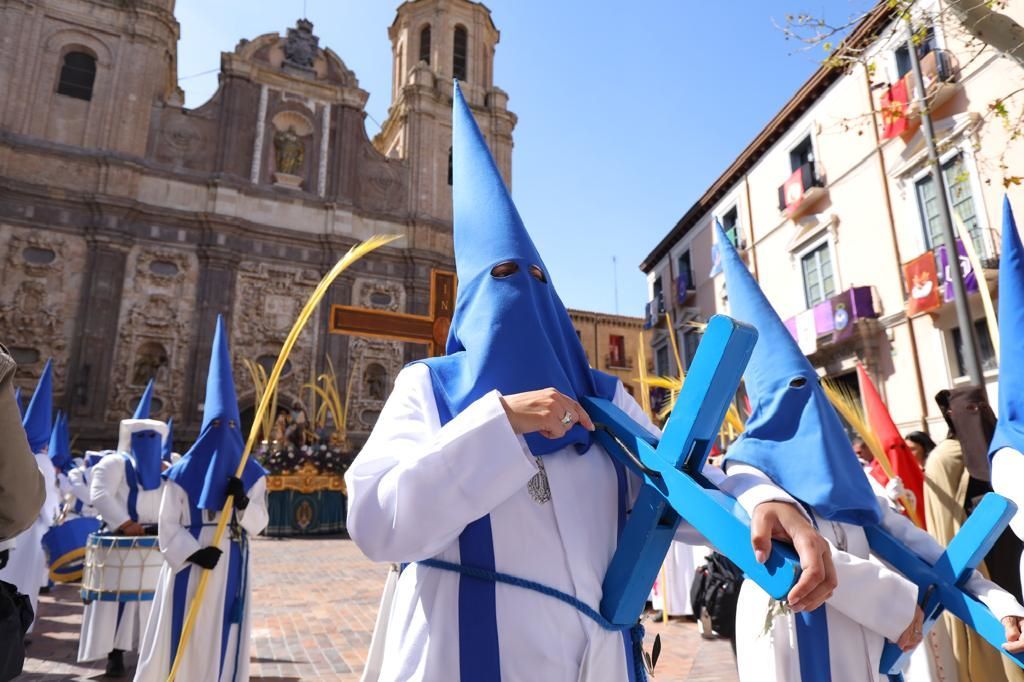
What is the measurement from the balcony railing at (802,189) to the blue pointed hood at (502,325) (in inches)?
613

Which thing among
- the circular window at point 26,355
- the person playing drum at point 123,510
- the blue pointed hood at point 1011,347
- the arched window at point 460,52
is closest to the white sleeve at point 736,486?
the blue pointed hood at point 1011,347

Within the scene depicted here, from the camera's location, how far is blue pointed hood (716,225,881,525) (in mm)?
2258

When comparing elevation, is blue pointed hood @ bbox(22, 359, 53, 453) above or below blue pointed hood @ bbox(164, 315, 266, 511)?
above

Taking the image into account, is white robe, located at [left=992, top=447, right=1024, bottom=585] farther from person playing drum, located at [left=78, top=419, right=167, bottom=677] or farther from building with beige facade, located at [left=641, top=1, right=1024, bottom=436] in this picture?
building with beige facade, located at [left=641, top=1, right=1024, bottom=436]

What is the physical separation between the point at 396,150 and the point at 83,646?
2612 cm

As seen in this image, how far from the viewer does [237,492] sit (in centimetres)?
454

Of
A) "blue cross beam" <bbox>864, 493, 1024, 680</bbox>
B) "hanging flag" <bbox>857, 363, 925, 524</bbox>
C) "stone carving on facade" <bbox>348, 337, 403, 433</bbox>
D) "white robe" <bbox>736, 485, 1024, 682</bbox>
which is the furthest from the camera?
"stone carving on facade" <bbox>348, 337, 403, 433</bbox>

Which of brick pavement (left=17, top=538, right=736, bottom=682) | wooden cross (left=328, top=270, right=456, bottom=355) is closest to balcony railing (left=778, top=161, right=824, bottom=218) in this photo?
wooden cross (left=328, top=270, right=456, bottom=355)

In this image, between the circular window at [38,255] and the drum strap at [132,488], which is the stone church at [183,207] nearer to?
the circular window at [38,255]

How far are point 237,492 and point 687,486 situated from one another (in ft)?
13.6

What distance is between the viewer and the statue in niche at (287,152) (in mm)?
24750

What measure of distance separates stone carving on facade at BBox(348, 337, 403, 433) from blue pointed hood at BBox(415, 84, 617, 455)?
71.4 ft

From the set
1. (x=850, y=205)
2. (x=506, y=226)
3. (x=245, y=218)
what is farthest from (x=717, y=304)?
(x=506, y=226)

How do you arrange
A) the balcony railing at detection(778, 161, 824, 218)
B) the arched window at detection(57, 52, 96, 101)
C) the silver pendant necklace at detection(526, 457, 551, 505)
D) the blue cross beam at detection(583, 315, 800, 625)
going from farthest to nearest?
the arched window at detection(57, 52, 96, 101) → the balcony railing at detection(778, 161, 824, 218) → the silver pendant necklace at detection(526, 457, 551, 505) → the blue cross beam at detection(583, 315, 800, 625)
